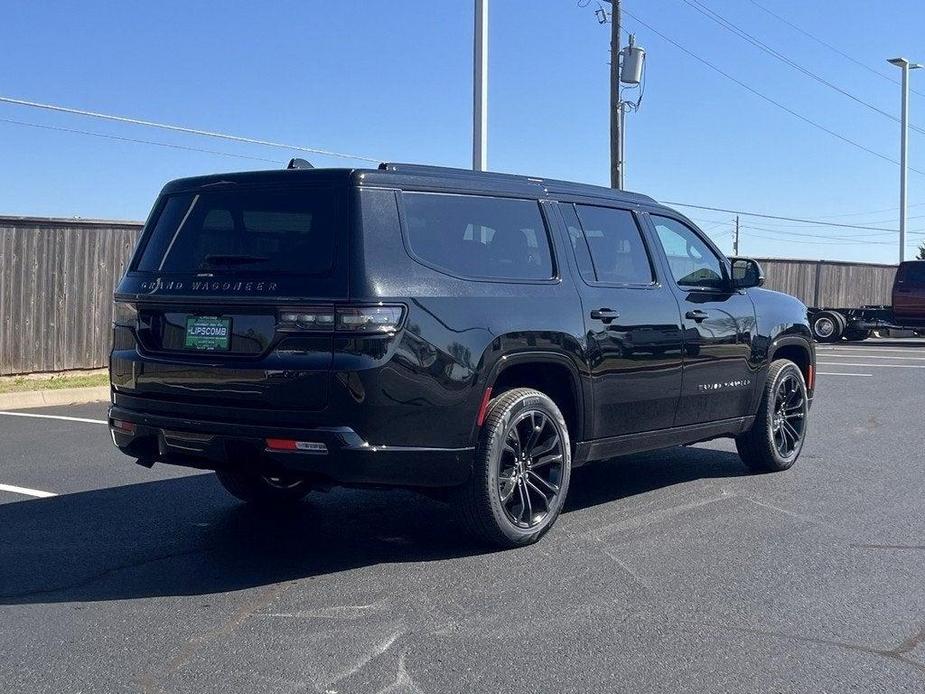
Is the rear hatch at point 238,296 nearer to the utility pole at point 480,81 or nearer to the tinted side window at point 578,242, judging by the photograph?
the tinted side window at point 578,242

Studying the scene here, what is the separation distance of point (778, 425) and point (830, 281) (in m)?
25.1

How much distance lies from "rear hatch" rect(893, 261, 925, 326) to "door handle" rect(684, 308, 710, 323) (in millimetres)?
20345

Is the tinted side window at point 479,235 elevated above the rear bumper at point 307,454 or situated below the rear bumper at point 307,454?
above

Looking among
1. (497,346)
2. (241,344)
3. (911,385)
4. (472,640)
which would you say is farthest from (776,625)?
(911,385)

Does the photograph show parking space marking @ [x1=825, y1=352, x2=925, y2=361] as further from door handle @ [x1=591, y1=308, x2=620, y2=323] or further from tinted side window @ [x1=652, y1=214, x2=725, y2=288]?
door handle @ [x1=591, y1=308, x2=620, y2=323]

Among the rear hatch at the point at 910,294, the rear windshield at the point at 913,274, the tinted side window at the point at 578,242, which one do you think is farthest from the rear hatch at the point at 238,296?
the rear windshield at the point at 913,274

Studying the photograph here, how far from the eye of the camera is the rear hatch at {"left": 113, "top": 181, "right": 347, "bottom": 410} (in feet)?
16.8

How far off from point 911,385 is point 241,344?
12448 mm

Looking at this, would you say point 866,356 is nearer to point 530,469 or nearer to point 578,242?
point 578,242

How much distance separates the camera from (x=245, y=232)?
5.52m

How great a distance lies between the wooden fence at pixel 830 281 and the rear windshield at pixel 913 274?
364 centimetres

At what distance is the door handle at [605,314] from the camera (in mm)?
6280

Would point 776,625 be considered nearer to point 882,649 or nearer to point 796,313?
point 882,649

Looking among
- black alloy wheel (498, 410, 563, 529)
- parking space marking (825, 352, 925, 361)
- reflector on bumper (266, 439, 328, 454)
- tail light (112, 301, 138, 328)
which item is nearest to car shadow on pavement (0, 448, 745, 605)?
black alloy wheel (498, 410, 563, 529)
